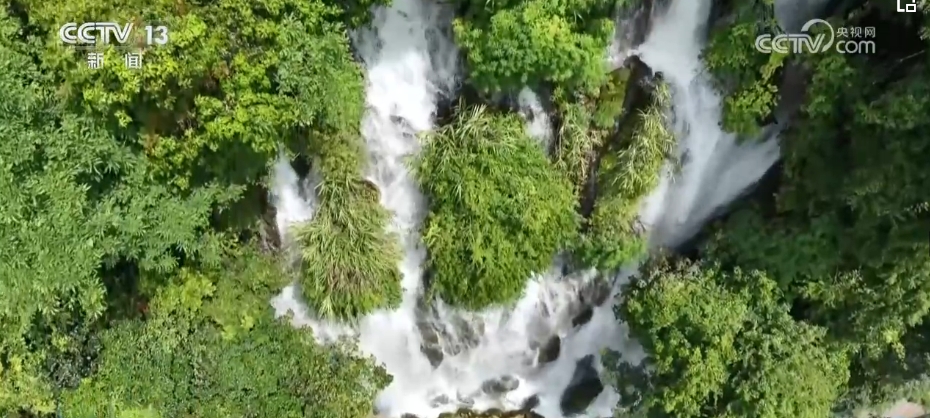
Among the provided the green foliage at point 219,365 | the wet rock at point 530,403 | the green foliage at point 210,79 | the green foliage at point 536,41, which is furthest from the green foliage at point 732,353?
the green foliage at point 210,79

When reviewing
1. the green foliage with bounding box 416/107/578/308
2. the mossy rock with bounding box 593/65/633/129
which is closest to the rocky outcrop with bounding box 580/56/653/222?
the mossy rock with bounding box 593/65/633/129

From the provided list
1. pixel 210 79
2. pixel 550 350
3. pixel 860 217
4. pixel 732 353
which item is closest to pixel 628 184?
pixel 732 353

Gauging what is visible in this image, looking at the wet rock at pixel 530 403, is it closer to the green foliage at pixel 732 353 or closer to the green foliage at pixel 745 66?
the green foliage at pixel 732 353

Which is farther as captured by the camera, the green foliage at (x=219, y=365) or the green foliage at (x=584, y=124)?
the green foliage at (x=584, y=124)

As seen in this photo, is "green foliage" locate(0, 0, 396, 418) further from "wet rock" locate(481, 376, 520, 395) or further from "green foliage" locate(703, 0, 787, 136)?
"green foliage" locate(703, 0, 787, 136)

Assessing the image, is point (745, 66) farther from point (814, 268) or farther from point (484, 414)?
point (484, 414)

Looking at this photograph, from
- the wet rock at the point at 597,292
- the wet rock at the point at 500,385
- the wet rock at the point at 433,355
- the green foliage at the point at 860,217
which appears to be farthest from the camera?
the wet rock at the point at 500,385
